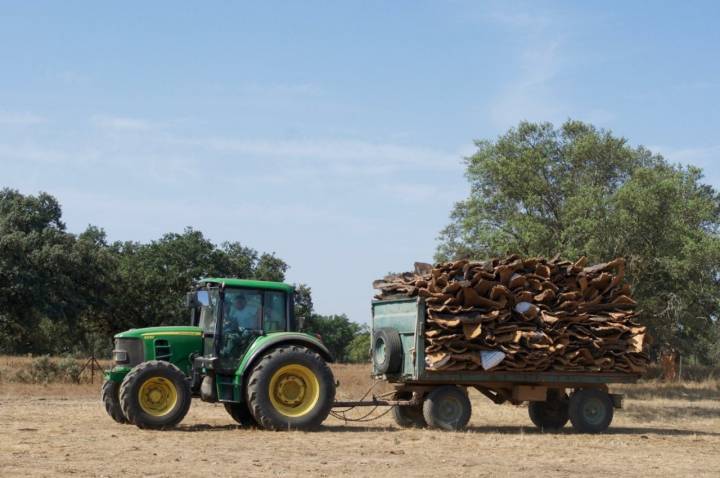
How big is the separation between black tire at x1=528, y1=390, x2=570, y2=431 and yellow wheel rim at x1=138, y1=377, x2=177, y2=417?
23.8 ft

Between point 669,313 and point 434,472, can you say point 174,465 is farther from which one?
point 669,313

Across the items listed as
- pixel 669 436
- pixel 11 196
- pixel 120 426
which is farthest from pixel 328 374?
pixel 11 196

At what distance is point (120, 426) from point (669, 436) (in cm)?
967

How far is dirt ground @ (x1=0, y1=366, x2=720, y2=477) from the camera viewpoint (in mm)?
11312

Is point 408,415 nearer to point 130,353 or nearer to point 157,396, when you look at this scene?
point 157,396

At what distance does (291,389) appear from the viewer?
52.3 ft

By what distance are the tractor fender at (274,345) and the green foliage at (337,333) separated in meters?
72.4

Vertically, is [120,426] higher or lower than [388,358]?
lower

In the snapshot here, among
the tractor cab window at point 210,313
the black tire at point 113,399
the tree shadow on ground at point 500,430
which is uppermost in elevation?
the tractor cab window at point 210,313

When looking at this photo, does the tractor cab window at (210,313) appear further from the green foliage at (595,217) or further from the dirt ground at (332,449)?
the green foliage at (595,217)

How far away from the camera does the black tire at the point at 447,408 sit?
1700 centimetres

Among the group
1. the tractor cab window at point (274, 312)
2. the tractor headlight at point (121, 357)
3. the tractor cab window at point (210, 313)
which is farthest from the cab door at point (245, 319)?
the tractor headlight at point (121, 357)

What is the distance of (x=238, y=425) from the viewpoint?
55.7 ft

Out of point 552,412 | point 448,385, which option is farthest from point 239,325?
point 552,412
